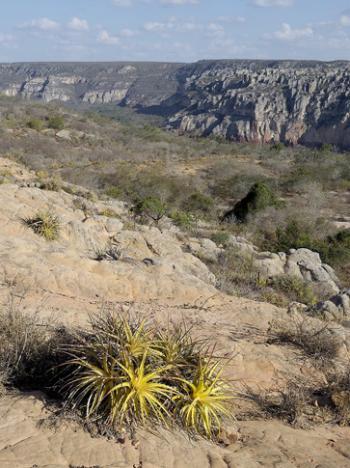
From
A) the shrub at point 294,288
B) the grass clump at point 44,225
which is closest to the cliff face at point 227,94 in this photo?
the shrub at point 294,288

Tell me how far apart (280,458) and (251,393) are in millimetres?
1027

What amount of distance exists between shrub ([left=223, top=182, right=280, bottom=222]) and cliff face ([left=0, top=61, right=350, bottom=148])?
63323 mm

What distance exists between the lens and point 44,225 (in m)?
9.33

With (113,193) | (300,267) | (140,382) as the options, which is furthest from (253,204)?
(140,382)

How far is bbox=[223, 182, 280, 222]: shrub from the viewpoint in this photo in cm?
2000

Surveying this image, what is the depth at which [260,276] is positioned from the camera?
1173 centimetres

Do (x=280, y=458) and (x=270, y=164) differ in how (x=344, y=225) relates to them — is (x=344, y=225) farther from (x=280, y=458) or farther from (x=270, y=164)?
(x=280, y=458)

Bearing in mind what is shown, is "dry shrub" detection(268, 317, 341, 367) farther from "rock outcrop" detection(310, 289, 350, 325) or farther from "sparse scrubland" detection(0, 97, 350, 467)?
"rock outcrop" detection(310, 289, 350, 325)

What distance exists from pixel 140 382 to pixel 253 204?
684 inches

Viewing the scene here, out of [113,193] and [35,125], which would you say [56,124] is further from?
[113,193]

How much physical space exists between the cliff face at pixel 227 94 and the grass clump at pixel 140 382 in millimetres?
80725

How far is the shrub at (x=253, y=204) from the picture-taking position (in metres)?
20.0

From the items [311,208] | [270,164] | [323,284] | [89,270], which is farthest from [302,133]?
[89,270]

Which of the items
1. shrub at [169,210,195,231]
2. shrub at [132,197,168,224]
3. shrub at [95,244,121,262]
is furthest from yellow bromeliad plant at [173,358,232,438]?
shrub at [132,197,168,224]
